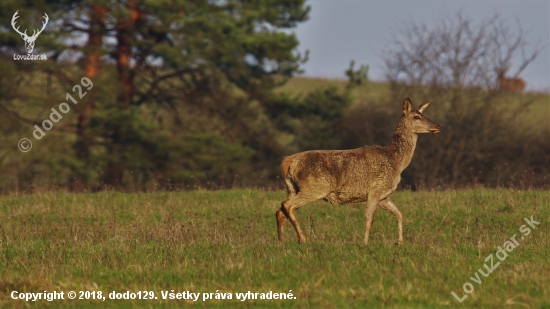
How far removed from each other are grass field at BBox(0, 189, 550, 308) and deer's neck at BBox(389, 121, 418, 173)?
4.16 feet

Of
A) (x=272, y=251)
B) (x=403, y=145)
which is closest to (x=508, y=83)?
(x=403, y=145)

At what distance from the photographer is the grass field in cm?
789

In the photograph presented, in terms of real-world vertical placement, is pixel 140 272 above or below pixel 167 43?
below

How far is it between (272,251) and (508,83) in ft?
62.4

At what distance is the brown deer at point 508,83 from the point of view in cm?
2631

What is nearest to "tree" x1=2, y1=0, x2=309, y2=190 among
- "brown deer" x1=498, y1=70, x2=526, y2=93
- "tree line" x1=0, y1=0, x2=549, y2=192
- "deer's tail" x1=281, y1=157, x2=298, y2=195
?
"tree line" x1=0, y1=0, x2=549, y2=192

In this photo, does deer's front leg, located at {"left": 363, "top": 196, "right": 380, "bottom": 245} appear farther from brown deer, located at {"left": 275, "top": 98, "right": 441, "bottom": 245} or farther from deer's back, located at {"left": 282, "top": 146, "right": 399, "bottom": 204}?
deer's back, located at {"left": 282, "top": 146, "right": 399, "bottom": 204}

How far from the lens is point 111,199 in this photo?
53.4 ft

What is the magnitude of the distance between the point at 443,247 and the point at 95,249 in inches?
191

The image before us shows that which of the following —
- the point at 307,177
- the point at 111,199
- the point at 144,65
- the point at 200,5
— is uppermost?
the point at 200,5

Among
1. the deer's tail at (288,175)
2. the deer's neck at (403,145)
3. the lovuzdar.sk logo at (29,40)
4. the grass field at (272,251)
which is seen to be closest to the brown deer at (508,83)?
the grass field at (272,251)

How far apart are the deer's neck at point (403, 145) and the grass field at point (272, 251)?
1269mm

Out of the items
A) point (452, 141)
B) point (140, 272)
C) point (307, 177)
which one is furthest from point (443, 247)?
point (452, 141)

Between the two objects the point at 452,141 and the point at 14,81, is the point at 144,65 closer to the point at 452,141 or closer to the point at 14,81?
the point at 14,81
